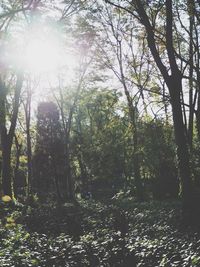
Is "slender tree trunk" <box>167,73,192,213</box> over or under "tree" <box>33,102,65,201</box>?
under

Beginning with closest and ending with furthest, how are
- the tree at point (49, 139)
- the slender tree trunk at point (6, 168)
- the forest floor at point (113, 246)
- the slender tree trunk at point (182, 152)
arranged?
the forest floor at point (113, 246), the slender tree trunk at point (182, 152), the slender tree trunk at point (6, 168), the tree at point (49, 139)

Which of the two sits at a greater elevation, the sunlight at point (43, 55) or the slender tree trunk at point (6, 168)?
the sunlight at point (43, 55)

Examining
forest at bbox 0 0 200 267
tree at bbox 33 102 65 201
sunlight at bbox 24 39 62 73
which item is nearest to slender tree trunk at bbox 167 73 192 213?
forest at bbox 0 0 200 267

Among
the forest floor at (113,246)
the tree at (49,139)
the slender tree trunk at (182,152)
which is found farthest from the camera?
the tree at (49,139)

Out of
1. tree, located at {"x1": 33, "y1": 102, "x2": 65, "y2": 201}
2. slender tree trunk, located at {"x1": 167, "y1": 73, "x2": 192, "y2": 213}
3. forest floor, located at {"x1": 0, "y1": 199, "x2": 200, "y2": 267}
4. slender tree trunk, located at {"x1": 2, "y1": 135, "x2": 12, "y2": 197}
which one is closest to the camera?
forest floor, located at {"x1": 0, "y1": 199, "x2": 200, "y2": 267}

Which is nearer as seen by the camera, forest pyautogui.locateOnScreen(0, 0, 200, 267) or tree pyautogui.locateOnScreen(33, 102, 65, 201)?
forest pyautogui.locateOnScreen(0, 0, 200, 267)

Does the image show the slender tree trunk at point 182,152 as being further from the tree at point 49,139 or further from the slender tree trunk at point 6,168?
the tree at point 49,139

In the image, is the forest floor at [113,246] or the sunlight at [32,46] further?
the sunlight at [32,46]

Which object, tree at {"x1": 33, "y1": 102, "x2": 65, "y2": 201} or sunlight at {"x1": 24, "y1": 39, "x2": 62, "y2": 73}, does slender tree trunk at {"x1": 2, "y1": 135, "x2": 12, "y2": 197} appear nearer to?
sunlight at {"x1": 24, "y1": 39, "x2": 62, "y2": 73}

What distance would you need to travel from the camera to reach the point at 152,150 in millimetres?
22281

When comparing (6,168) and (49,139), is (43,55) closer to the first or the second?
(6,168)

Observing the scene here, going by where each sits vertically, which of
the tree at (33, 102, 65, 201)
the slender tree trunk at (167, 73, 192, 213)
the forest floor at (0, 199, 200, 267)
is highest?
the tree at (33, 102, 65, 201)

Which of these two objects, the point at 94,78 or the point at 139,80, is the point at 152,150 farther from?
A: the point at 94,78

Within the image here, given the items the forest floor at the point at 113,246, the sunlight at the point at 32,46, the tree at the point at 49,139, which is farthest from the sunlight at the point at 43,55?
the tree at the point at 49,139
